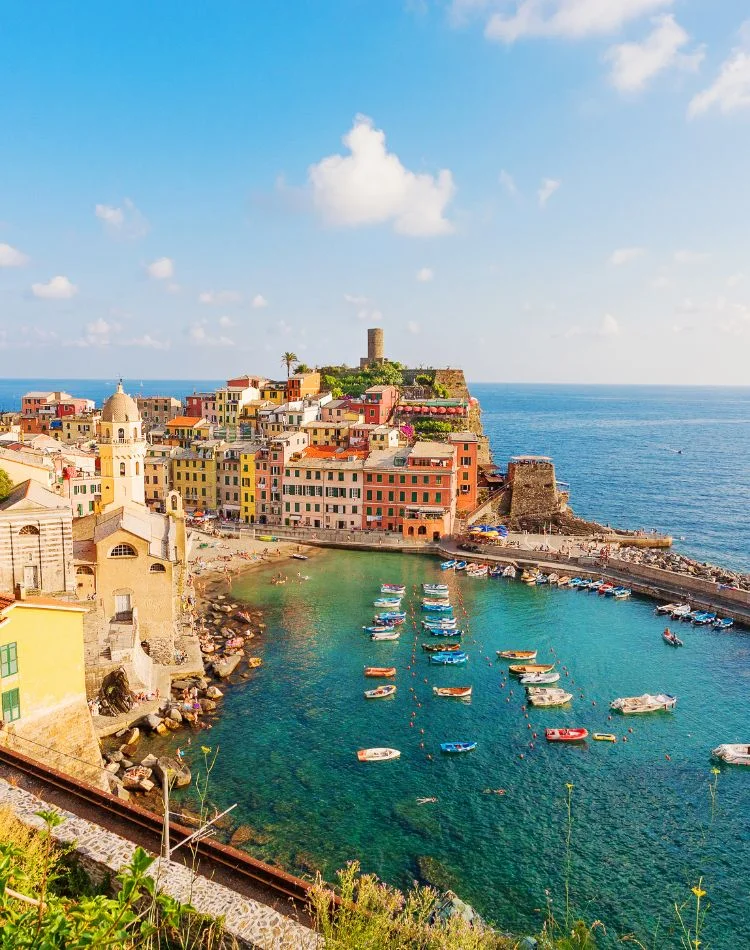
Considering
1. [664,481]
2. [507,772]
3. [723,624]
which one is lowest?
[507,772]

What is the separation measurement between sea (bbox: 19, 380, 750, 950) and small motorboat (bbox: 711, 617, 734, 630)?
1.21 meters

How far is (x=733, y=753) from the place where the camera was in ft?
106

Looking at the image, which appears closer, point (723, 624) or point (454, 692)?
point (454, 692)

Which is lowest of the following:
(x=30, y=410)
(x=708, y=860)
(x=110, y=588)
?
(x=708, y=860)

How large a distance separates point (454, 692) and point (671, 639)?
1791 cm

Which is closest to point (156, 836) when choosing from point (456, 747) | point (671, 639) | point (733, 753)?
point (456, 747)

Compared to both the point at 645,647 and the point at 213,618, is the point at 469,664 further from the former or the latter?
the point at 213,618

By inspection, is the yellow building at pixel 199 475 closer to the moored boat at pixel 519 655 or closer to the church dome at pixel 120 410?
the church dome at pixel 120 410

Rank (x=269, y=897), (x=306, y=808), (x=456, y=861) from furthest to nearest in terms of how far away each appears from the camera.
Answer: (x=306, y=808) → (x=456, y=861) → (x=269, y=897)

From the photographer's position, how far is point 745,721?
1403 inches

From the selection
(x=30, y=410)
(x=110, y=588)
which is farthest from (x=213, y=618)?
(x=30, y=410)

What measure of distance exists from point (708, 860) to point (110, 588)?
106 feet

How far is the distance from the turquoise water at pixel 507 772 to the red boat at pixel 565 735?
577 mm

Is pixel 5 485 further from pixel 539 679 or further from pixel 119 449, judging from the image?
pixel 539 679
